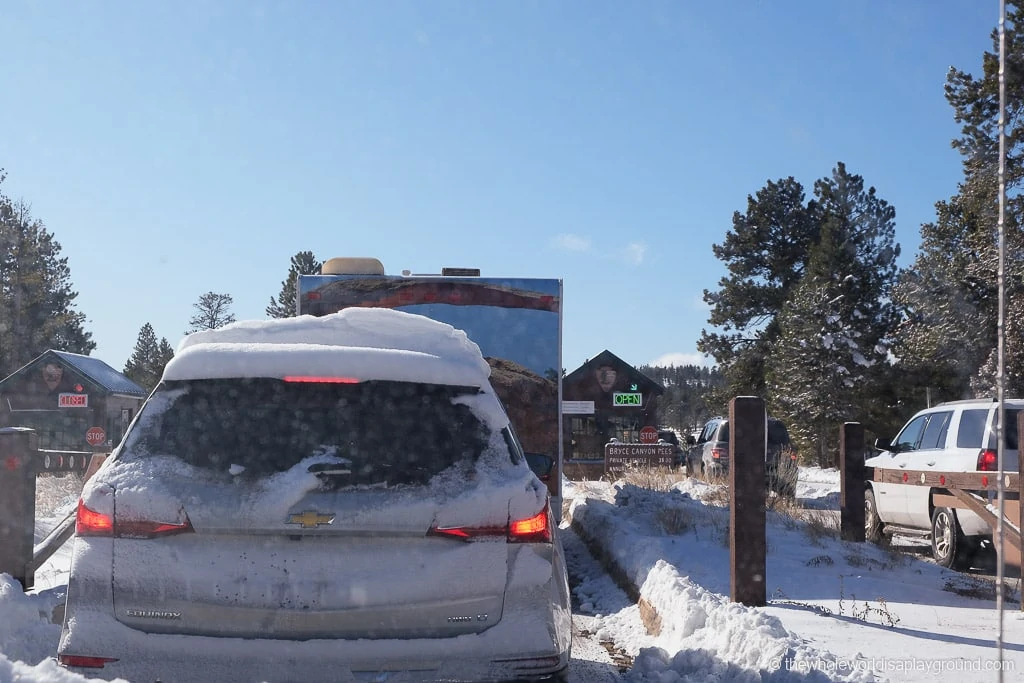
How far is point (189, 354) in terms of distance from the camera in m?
4.25

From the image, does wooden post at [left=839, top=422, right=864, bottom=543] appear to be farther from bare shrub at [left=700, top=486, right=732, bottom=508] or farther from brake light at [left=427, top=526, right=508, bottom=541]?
brake light at [left=427, top=526, right=508, bottom=541]

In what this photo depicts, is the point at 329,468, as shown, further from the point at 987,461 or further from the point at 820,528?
the point at 820,528

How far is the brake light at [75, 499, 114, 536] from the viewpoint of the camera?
382 cm

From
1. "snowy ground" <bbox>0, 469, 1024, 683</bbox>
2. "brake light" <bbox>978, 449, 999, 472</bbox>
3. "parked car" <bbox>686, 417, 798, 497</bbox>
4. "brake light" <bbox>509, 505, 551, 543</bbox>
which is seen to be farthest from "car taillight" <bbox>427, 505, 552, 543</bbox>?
"parked car" <bbox>686, 417, 798, 497</bbox>

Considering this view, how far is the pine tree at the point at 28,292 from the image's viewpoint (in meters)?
57.9

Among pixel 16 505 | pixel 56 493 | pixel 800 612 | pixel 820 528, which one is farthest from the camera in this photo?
pixel 56 493

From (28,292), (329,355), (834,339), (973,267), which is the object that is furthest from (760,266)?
(329,355)

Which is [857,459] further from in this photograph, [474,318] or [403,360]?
[403,360]

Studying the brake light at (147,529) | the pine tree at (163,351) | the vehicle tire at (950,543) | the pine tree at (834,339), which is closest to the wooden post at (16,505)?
the brake light at (147,529)

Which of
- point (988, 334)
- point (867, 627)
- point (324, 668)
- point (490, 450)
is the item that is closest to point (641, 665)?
point (867, 627)

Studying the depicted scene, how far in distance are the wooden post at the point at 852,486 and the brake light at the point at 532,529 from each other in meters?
7.73

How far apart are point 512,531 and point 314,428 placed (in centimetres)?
90

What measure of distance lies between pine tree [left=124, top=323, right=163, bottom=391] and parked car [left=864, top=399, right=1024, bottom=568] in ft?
276

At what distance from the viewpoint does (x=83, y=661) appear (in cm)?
373
